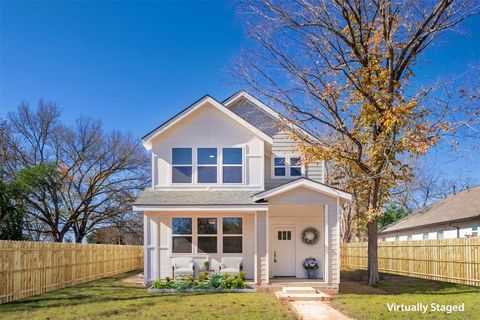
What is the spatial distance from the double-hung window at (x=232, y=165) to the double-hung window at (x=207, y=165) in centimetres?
37

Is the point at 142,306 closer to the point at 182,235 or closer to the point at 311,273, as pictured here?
the point at 182,235

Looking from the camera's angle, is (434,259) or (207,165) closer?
(207,165)

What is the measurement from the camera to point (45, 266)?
15.8 meters

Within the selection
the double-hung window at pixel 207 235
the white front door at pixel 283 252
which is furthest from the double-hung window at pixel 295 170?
the double-hung window at pixel 207 235

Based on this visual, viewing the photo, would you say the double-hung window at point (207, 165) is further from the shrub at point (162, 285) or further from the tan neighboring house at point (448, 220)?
the tan neighboring house at point (448, 220)

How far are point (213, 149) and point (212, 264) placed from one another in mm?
4614

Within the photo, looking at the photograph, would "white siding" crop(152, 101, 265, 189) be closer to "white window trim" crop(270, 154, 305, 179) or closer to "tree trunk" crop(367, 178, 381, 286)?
"white window trim" crop(270, 154, 305, 179)

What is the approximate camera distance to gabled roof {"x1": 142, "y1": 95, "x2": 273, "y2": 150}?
1841cm

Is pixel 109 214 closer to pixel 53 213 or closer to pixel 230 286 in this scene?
pixel 53 213

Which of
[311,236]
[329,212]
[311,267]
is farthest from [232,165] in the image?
[311,267]

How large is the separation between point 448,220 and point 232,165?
13.8m

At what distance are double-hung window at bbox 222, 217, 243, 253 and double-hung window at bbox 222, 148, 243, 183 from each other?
1627 mm

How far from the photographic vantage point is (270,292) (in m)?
16.0

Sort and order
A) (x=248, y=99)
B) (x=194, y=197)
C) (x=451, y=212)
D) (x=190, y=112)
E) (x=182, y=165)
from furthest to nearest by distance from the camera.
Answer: (x=451, y=212) → (x=248, y=99) → (x=182, y=165) → (x=190, y=112) → (x=194, y=197)
